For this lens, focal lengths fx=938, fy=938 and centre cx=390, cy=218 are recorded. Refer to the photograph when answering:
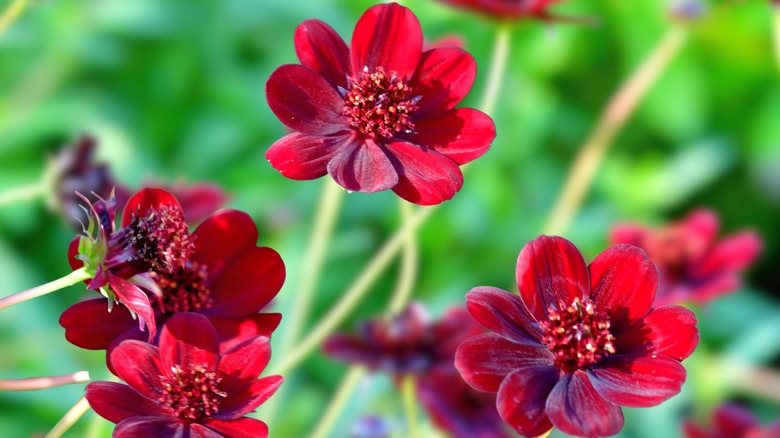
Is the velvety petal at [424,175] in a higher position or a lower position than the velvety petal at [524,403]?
higher

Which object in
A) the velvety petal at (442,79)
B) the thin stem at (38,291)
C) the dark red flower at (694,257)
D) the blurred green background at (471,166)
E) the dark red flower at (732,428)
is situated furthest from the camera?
the blurred green background at (471,166)

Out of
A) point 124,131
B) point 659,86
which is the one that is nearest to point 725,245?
point 659,86

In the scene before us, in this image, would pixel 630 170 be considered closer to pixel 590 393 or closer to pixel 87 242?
pixel 590 393

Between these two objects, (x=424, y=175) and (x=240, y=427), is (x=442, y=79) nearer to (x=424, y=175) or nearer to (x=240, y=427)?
(x=424, y=175)

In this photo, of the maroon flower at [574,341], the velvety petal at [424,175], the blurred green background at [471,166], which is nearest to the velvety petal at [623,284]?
the maroon flower at [574,341]

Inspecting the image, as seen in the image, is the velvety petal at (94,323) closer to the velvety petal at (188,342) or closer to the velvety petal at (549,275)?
the velvety petal at (188,342)

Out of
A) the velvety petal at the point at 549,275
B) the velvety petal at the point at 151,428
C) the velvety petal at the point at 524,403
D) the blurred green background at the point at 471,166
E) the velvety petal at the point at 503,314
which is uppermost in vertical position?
the blurred green background at the point at 471,166
